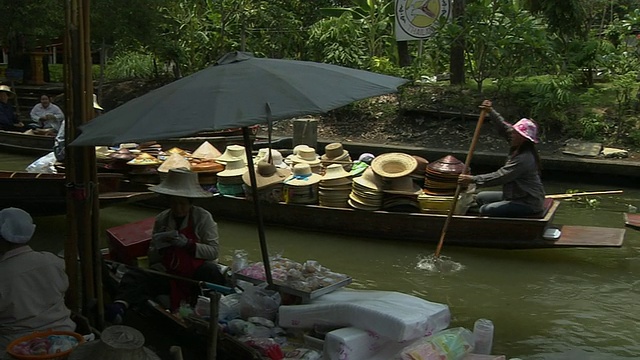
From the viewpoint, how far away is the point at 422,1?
46.6 feet

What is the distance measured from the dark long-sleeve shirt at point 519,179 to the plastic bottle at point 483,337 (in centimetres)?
301

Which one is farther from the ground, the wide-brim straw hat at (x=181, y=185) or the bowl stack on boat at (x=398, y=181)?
the wide-brim straw hat at (x=181, y=185)

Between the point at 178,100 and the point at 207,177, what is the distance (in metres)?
5.07

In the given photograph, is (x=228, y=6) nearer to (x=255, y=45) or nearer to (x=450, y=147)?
(x=255, y=45)

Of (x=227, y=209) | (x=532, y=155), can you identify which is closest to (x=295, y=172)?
(x=227, y=209)

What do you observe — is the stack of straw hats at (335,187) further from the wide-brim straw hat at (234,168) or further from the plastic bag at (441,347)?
the plastic bag at (441,347)

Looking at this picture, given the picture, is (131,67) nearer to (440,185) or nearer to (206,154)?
(206,154)

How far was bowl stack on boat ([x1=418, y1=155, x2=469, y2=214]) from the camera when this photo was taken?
24.9ft

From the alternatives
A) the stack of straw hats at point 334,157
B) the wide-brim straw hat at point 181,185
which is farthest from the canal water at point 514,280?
the wide-brim straw hat at point 181,185

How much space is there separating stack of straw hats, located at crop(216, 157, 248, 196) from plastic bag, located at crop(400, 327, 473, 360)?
4.96m

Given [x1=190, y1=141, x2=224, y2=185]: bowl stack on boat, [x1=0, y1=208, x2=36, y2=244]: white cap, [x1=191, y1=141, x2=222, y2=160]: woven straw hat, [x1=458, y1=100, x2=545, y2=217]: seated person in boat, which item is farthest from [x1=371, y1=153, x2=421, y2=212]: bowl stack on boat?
[x1=0, y1=208, x2=36, y2=244]: white cap

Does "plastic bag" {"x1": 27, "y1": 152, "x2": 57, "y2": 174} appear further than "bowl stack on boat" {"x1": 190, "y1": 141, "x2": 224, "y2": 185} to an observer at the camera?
Yes

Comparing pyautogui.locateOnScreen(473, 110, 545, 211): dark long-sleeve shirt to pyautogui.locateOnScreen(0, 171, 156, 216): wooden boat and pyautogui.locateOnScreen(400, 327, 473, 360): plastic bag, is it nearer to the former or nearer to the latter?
pyautogui.locateOnScreen(400, 327, 473, 360): plastic bag

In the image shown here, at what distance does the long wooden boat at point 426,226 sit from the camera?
7.21 m
